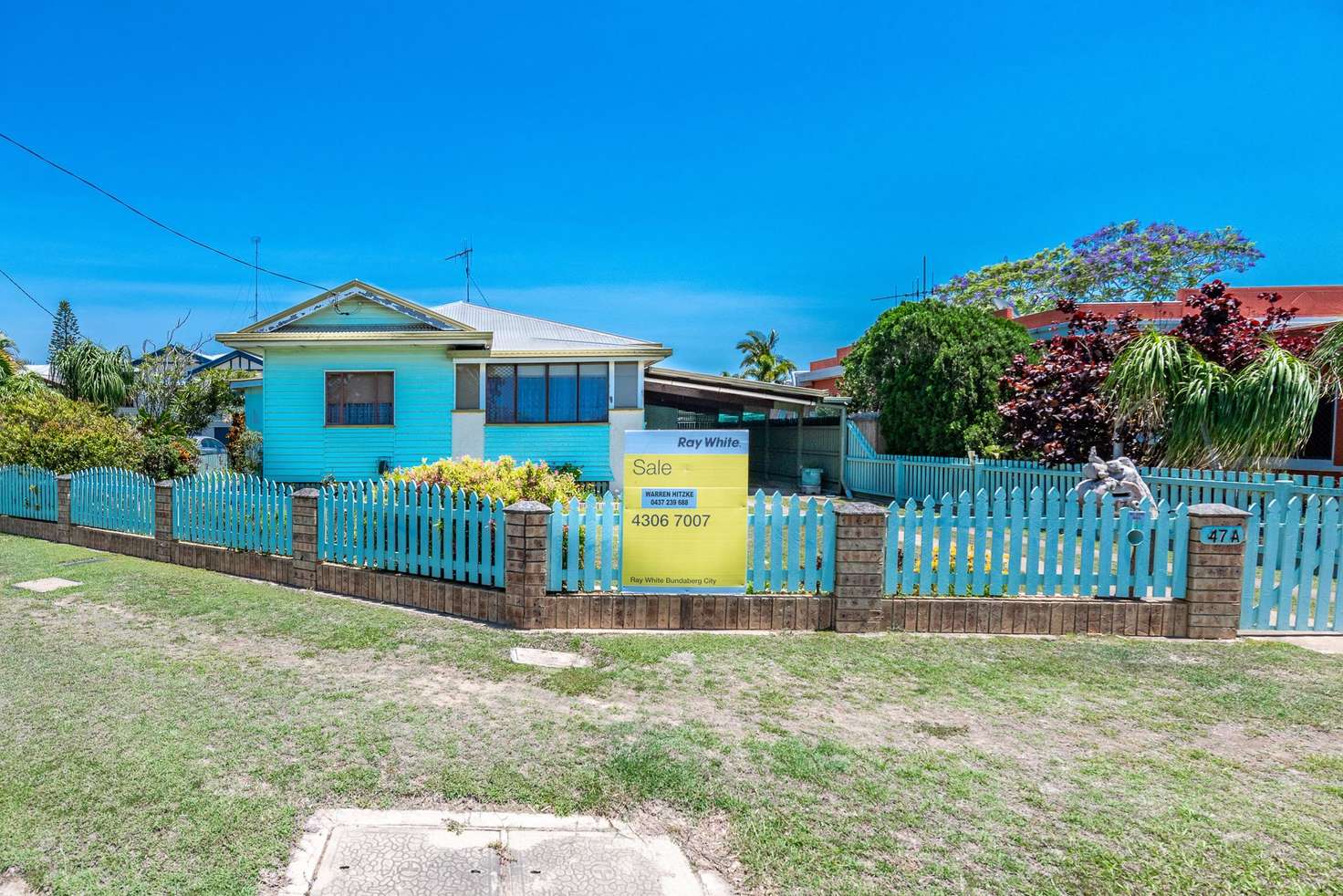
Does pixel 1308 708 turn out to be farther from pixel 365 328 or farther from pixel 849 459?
pixel 365 328

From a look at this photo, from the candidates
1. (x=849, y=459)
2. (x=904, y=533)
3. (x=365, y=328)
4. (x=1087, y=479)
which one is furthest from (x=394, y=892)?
(x=849, y=459)

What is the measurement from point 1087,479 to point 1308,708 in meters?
6.04

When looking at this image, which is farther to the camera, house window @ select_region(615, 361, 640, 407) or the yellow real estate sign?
house window @ select_region(615, 361, 640, 407)

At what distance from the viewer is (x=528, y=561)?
663 cm

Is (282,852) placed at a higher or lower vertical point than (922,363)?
lower

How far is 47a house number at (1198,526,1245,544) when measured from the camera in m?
6.42

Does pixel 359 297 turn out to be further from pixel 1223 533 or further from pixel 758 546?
pixel 1223 533

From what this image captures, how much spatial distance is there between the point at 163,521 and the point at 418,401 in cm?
696

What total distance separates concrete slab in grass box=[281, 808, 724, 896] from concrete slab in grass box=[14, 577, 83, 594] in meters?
7.37

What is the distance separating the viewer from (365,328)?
16.7 metres

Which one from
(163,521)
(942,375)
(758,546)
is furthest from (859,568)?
(942,375)

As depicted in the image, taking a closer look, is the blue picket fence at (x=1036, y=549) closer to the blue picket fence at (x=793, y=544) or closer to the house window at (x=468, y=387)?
the blue picket fence at (x=793, y=544)

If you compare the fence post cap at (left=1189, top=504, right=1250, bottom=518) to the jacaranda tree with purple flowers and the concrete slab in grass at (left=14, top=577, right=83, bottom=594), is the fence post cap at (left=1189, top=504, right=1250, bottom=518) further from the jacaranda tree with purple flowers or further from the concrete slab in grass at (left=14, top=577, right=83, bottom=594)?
the jacaranda tree with purple flowers

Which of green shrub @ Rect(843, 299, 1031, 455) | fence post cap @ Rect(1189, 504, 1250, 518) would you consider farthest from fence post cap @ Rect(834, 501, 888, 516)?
green shrub @ Rect(843, 299, 1031, 455)
